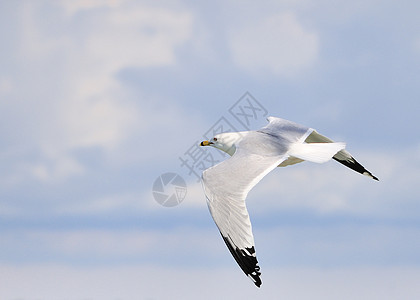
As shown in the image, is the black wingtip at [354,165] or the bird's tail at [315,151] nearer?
the bird's tail at [315,151]

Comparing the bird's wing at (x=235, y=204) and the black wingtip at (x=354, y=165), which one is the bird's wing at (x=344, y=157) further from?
the bird's wing at (x=235, y=204)

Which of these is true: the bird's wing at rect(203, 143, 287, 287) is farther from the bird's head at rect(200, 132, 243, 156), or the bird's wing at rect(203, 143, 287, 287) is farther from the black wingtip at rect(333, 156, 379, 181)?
the black wingtip at rect(333, 156, 379, 181)

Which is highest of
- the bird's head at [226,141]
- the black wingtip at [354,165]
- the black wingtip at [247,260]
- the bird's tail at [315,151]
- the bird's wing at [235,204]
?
the bird's head at [226,141]

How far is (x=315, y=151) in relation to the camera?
700 centimetres

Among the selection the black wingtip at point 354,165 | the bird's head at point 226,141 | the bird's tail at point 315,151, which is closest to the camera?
the bird's tail at point 315,151

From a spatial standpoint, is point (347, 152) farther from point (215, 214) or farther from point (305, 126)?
point (215, 214)

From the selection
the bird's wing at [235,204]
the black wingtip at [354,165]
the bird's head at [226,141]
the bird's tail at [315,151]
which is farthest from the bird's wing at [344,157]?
the bird's wing at [235,204]

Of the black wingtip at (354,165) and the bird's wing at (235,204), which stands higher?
the black wingtip at (354,165)

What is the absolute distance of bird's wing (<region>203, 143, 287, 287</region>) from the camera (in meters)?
5.87

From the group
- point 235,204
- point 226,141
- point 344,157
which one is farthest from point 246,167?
point 344,157

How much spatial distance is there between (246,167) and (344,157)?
2387 millimetres

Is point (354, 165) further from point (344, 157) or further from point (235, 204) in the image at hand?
point (235, 204)

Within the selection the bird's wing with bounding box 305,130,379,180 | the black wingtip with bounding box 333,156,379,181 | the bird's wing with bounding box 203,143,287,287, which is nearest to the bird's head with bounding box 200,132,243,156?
the bird's wing with bounding box 305,130,379,180

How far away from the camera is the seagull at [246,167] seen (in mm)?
5891
